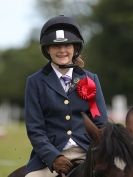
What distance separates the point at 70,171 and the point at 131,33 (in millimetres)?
59606

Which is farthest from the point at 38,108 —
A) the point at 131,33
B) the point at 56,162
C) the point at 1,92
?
the point at 1,92

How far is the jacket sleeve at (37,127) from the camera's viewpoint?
5762mm

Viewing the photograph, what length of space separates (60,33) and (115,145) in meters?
1.42

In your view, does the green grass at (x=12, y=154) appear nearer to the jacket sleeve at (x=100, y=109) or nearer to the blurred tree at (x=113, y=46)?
the jacket sleeve at (x=100, y=109)

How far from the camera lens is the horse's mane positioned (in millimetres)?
4996

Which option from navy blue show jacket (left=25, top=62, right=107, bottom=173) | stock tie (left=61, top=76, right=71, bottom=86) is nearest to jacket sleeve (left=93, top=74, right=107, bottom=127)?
navy blue show jacket (left=25, top=62, right=107, bottom=173)

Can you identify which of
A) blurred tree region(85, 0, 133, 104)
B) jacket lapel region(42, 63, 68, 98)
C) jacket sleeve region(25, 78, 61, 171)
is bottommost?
blurred tree region(85, 0, 133, 104)

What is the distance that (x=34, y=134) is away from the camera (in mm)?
5902

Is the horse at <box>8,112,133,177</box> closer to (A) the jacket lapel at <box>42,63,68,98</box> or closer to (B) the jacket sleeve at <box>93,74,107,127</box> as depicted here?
(B) the jacket sleeve at <box>93,74,107,127</box>

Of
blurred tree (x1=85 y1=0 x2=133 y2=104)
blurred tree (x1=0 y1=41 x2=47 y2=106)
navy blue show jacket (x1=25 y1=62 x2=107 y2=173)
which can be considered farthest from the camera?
blurred tree (x1=0 y1=41 x2=47 y2=106)

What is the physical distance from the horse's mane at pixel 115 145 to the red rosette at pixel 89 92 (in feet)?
2.92

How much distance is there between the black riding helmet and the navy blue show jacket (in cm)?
35

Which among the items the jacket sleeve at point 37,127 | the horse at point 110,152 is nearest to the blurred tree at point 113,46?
the jacket sleeve at point 37,127

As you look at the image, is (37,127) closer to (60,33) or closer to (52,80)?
(52,80)
